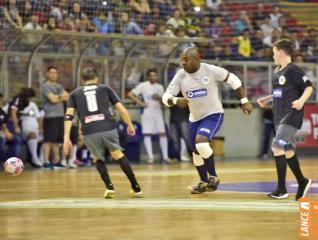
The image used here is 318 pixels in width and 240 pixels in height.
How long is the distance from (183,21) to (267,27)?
3.69 m

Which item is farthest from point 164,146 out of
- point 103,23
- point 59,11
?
point 59,11

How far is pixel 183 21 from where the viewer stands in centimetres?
2498

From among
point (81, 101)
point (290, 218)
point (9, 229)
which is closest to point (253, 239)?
point (290, 218)

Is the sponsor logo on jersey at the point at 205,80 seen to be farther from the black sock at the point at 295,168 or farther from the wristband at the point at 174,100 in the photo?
the black sock at the point at 295,168

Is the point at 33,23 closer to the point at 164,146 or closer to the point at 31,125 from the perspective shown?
the point at 31,125

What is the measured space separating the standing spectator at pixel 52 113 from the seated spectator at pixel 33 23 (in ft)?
5.28

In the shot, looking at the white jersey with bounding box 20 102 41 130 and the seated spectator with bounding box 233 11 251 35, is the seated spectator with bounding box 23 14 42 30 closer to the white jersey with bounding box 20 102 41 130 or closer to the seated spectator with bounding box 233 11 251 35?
the white jersey with bounding box 20 102 41 130

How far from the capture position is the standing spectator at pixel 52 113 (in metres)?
19.8

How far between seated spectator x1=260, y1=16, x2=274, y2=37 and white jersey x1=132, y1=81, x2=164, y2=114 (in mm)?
5831

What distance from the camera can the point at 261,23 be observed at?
89.8 feet

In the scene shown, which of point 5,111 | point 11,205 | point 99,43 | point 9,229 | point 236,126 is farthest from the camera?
point 236,126

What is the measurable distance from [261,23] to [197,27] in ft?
9.15

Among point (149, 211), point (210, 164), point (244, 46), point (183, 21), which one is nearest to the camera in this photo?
point (149, 211)

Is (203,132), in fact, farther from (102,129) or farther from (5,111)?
(5,111)
